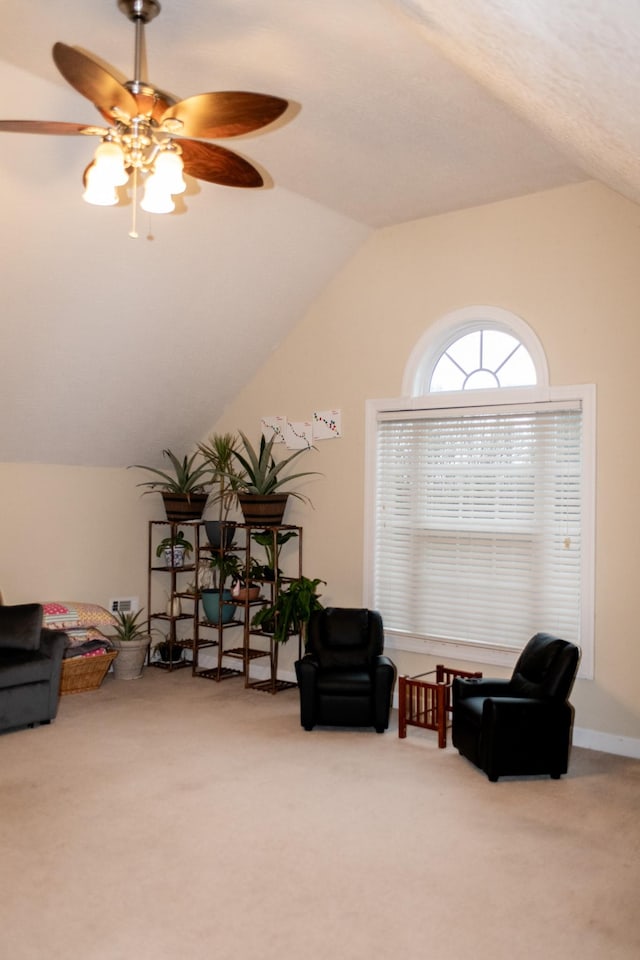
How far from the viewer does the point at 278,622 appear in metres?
6.23

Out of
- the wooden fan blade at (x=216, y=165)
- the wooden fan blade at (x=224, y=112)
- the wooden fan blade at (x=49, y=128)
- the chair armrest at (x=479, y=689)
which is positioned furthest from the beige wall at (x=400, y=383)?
the wooden fan blade at (x=49, y=128)

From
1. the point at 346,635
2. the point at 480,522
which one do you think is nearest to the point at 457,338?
the point at 480,522

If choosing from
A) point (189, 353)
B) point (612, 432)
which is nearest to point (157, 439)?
point (189, 353)

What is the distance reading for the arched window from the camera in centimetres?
529

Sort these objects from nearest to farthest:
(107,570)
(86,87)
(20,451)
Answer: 1. (86,87)
2. (20,451)
3. (107,570)

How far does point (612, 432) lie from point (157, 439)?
364 cm

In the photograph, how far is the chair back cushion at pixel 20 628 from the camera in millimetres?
5328

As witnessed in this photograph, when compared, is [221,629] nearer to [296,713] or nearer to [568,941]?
[296,713]

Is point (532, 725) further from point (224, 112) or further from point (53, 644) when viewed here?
point (224, 112)

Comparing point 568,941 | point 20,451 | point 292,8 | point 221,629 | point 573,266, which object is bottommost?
point 568,941

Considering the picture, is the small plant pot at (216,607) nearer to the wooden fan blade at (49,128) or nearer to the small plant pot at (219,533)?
the small plant pot at (219,533)

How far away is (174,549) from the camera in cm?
705

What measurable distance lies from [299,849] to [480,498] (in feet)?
9.05

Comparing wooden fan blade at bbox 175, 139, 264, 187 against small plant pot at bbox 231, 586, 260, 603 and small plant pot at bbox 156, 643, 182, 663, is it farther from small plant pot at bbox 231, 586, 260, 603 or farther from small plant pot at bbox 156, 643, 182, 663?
small plant pot at bbox 156, 643, 182, 663
